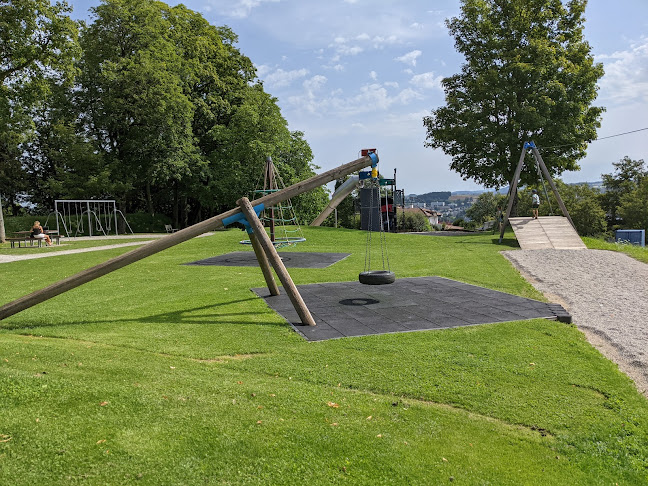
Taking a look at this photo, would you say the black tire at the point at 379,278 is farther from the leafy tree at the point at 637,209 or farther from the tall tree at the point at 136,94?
the leafy tree at the point at 637,209

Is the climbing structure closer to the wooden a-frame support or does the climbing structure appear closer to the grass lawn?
the grass lawn

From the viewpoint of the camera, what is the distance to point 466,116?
91.4 ft

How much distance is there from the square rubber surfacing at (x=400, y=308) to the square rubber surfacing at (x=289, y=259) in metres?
3.78

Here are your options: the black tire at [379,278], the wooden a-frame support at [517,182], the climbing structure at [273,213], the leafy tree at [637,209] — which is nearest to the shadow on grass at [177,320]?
the black tire at [379,278]

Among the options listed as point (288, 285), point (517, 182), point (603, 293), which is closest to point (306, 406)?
point (288, 285)

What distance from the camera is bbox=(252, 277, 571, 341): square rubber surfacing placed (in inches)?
241

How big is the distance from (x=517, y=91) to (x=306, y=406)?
1078 inches

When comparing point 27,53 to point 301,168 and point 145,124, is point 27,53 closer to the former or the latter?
point 145,124

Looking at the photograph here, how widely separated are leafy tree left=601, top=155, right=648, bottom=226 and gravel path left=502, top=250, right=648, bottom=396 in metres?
47.2

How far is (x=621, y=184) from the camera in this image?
5450cm

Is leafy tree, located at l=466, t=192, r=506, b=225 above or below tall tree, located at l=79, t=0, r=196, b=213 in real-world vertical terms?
below

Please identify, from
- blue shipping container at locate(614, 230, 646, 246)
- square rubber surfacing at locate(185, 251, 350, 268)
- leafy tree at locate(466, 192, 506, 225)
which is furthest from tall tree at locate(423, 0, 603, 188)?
leafy tree at locate(466, 192, 506, 225)

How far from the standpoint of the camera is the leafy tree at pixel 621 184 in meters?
54.3

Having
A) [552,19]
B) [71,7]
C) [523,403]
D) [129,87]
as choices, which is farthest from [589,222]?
[523,403]
